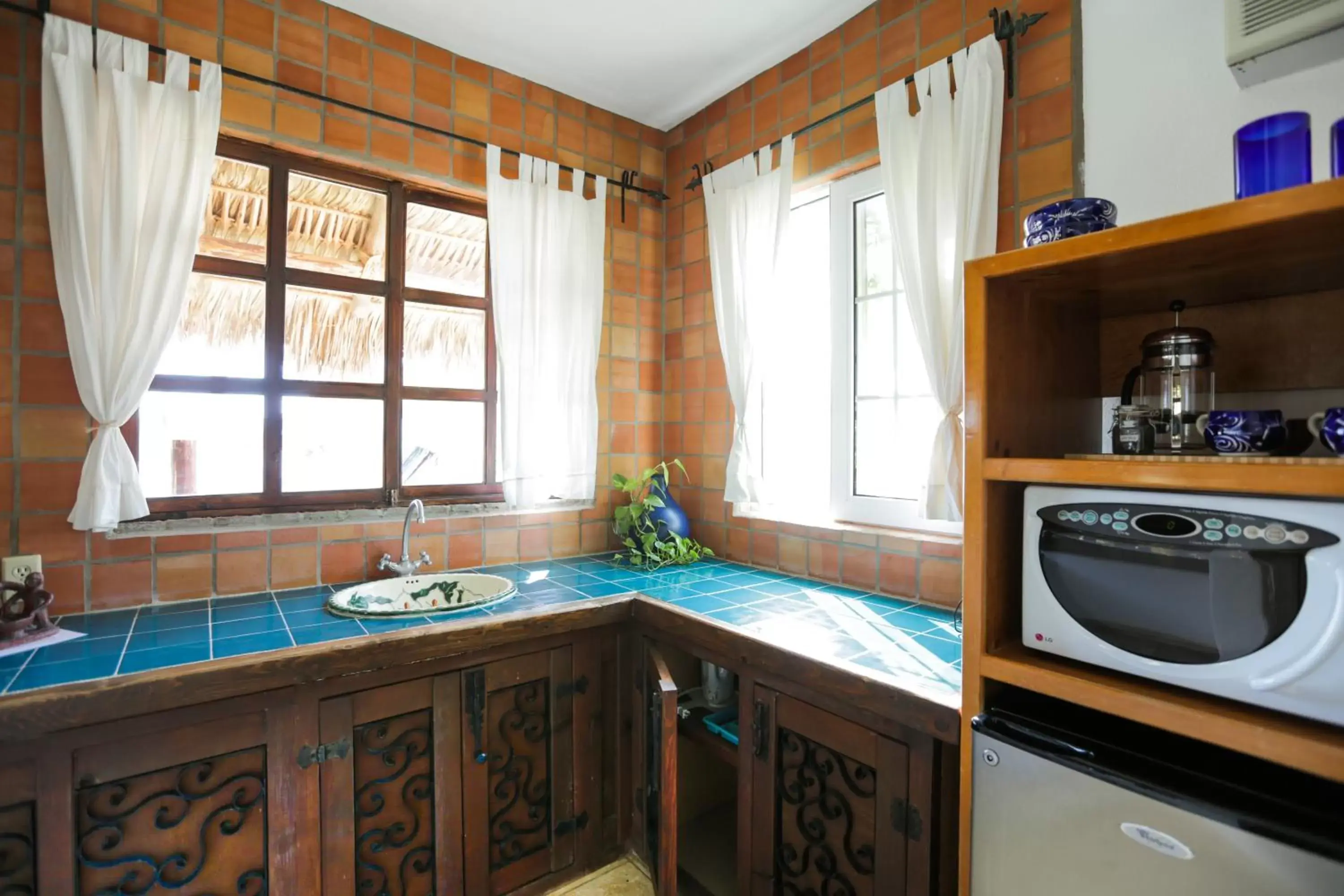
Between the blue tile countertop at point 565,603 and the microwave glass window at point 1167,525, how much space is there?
482 millimetres

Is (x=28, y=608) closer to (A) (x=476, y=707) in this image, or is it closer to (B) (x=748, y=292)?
(A) (x=476, y=707)

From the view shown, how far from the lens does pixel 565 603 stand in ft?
6.25

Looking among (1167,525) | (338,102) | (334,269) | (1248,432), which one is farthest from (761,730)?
(338,102)

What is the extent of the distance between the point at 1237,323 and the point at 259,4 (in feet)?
9.13

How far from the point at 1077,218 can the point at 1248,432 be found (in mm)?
440

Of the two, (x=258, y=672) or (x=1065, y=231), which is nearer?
(x=1065, y=231)

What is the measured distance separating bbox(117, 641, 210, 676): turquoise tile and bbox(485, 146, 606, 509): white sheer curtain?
3.53ft

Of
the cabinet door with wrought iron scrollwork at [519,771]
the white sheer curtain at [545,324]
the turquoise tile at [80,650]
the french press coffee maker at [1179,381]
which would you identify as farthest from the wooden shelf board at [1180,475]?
the turquoise tile at [80,650]

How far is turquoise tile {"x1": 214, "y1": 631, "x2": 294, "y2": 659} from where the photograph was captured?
143 centimetres

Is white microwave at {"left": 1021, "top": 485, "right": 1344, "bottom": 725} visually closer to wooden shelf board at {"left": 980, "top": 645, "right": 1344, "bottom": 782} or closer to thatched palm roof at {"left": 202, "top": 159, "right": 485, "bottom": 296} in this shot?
wooden shelf board at {"left": 980, "top": 645, "right": 1344, "bottom": 782}

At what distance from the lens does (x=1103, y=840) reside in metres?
0.93

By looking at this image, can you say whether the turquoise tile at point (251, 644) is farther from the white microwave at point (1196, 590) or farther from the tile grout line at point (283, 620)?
the white microwave at point (1196, 590)

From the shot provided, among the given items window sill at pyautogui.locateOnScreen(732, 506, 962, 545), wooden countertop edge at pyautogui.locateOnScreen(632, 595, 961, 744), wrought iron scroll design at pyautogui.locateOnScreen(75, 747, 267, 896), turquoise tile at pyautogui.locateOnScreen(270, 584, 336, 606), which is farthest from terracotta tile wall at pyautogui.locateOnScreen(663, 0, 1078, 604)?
wrought iron scroll design at pyautogui.locateOnScreen(75, 747, 267, 896)

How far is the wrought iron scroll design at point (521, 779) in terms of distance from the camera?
179 centimetres
